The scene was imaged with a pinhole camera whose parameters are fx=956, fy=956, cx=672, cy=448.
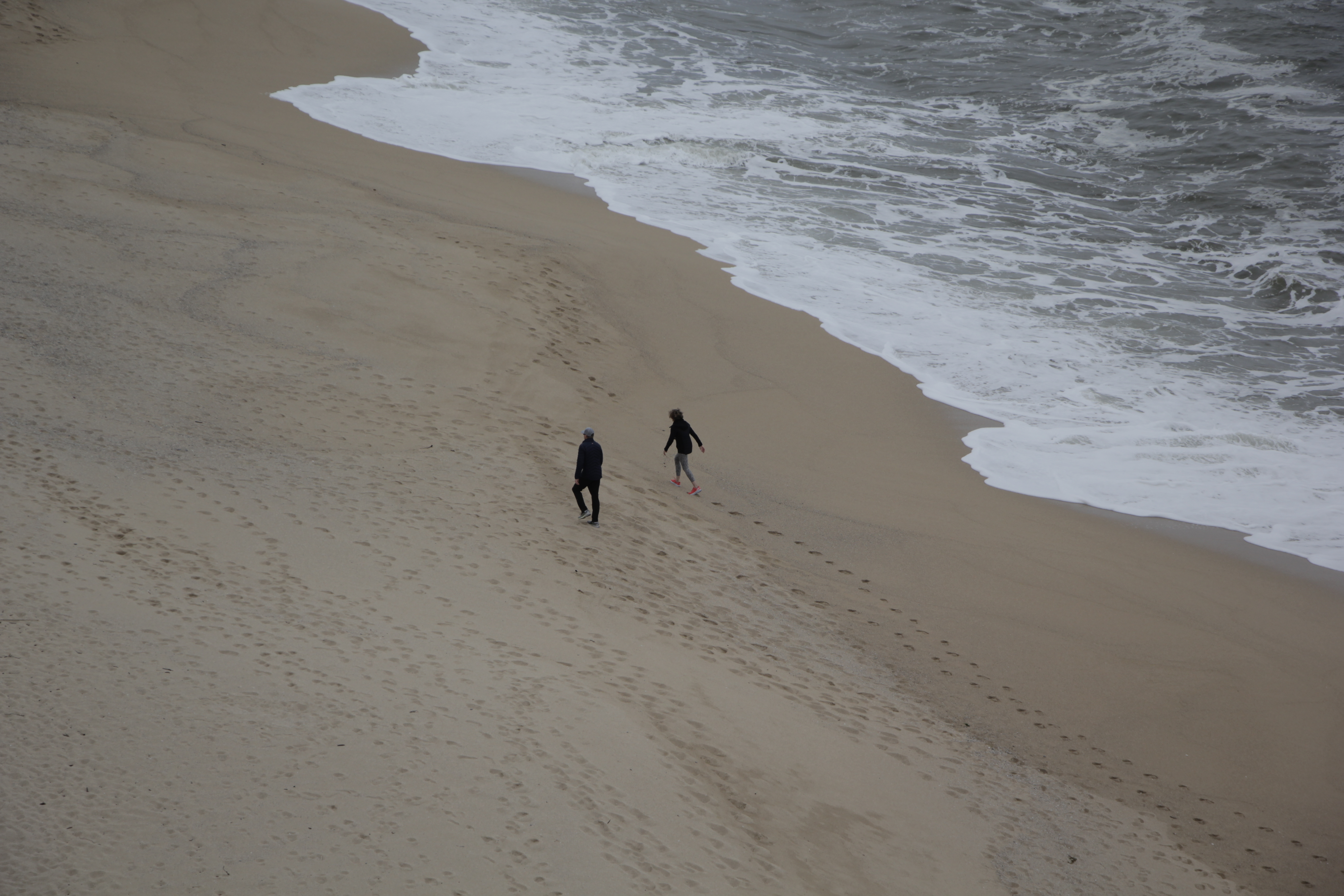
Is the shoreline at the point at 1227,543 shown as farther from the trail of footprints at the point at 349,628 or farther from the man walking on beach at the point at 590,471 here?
the man walking on beach at the point at 590,471

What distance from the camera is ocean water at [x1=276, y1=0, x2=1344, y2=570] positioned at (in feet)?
46.6

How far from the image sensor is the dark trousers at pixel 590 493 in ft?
32.7

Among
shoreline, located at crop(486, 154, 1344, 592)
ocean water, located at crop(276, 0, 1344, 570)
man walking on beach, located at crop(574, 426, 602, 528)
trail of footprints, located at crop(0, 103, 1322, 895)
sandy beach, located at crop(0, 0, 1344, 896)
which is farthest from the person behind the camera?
ocean water, located at crop(276, 0, 1344, 570)

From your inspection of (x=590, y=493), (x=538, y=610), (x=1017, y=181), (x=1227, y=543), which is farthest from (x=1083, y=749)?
(x=1017, y=181)

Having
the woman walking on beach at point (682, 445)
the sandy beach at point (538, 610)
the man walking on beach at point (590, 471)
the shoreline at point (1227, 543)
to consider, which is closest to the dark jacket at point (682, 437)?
the woman walking on beach at point (682, 445)

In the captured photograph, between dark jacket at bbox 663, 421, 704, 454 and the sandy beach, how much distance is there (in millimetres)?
560

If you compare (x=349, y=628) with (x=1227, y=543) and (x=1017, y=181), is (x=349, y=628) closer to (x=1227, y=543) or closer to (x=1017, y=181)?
(x=1227, y=543)

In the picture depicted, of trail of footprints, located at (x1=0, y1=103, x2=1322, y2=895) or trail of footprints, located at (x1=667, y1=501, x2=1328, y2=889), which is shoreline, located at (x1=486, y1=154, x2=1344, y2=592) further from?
trail of footprints, located at (x1=0, y1=103, x2=1322, y2=895)

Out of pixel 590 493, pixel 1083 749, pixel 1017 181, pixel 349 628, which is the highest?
pixel 1017 181

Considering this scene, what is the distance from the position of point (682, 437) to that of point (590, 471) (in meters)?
1.68

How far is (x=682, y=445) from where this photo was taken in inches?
442

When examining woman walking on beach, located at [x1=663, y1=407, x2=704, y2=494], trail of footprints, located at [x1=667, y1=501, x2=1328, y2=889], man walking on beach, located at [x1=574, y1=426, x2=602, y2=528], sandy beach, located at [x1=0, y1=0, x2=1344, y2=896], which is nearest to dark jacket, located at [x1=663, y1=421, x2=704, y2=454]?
woman walking on beach, located at [x1=663, y1=407, x2=704, y2=494]

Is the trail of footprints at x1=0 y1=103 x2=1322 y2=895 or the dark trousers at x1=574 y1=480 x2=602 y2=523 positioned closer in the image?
the trail of footprints at x1=0 y1=103 x2=1322 y2=895

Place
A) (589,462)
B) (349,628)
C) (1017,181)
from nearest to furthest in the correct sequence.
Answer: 1. (349,628)
2. (589,462)
3. (1017,181)
